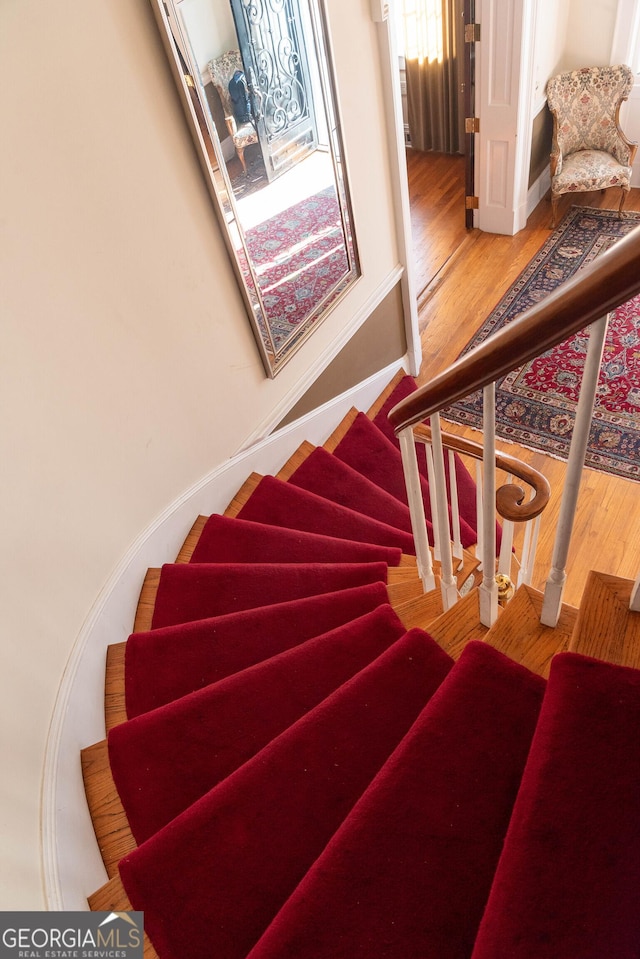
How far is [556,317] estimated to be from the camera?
80 cm

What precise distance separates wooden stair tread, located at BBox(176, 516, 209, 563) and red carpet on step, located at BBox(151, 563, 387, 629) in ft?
0.79

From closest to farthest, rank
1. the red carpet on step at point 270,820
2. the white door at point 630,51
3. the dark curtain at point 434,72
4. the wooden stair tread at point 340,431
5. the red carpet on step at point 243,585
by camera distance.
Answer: the red carpet on step at point 270,820
the red carpet on step at point 243,585
the wooden stair tread at point 340,431
the white door at point 630,51
the dark curtain at point 434,72

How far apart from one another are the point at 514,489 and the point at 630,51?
488 centimetres

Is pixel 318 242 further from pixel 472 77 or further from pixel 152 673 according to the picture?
pixel 472 77

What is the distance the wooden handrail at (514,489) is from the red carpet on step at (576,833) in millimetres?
373

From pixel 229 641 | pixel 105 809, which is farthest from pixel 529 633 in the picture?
pixel 105 809

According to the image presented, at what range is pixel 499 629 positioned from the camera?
1.24m

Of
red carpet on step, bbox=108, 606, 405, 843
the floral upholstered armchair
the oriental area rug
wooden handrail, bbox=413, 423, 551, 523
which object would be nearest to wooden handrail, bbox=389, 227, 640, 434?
Result: wooden handrail, bbox=413, 423, 551, 523

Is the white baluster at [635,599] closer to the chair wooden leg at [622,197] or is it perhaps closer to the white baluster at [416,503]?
the white baluster at [416,503]

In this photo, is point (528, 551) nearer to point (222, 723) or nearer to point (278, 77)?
point (222, 723)

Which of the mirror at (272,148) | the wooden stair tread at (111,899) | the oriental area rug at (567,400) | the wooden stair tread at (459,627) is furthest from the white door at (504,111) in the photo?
the wooden stair tread at (111,899)

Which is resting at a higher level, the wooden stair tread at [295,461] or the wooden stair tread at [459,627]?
the wooden stair tread at [459,627]

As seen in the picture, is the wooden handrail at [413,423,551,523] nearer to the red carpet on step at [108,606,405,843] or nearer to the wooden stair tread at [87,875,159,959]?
the red carpet on step at [108,606,405,843]

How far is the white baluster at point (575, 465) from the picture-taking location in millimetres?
815
